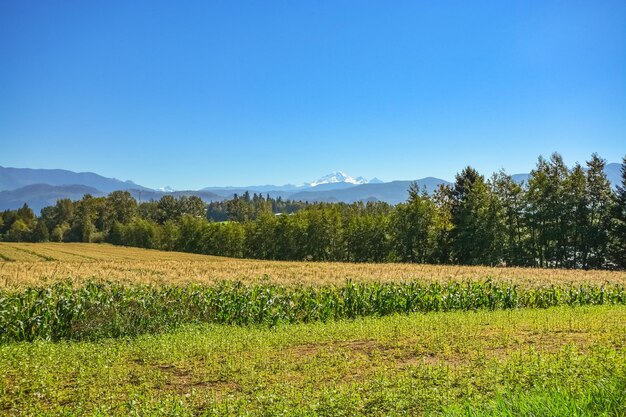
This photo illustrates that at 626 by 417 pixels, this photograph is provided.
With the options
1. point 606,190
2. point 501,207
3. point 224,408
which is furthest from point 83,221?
point 224,408

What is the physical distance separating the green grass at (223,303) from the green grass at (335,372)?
7.05 ft

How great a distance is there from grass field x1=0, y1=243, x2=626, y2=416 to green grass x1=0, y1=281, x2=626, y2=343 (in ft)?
0.21

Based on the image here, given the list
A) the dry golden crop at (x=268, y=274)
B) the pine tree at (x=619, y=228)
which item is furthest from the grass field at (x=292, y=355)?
the pine tree at (x=619, y=228)

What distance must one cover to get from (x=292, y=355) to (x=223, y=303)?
830cm

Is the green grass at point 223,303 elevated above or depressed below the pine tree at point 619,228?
below

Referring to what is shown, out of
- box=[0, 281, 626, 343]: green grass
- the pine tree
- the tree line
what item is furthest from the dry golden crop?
the tree line

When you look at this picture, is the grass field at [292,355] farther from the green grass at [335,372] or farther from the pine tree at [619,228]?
the pine tree at [619,228]

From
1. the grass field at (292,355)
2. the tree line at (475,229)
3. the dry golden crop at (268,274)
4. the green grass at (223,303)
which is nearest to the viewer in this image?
the grass field at (292,355)

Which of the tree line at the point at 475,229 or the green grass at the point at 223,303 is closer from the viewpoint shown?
the green grass at the point at 223,303

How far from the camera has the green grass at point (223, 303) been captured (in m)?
15.7

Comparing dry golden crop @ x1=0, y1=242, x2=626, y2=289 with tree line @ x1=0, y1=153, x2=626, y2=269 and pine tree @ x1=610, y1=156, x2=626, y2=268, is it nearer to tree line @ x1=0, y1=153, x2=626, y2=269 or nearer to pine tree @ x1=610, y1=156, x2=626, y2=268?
pine tree @ x1=610, y1=156, x2=626, y2=268

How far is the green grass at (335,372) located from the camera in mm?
6910

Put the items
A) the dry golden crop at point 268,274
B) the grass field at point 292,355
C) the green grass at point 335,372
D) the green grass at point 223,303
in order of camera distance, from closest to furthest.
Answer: the green grass at point 335,372 → the grass field at point 292,355 → the green grass at point 223,303 → the dry golden crop at point 268,274

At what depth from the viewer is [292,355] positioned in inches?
449
